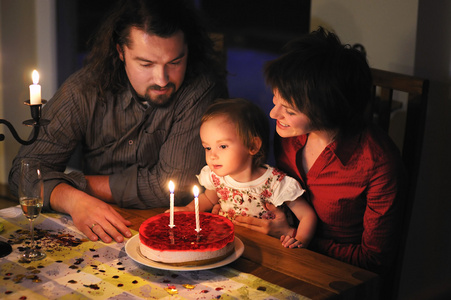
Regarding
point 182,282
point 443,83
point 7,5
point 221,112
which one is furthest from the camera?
point 7,5

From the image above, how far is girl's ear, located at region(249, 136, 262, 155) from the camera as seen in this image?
1943 millimetres

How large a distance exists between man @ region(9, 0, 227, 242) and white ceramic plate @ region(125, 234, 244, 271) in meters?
0.39

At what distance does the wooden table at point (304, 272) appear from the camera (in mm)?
1443

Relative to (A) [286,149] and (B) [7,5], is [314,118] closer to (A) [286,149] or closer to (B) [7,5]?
(A) [286,149]

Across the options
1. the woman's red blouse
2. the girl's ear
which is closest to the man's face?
the girl's ear

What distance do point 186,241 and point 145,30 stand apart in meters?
0.90

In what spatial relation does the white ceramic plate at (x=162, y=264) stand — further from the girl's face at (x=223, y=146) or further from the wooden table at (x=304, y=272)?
the girl's face at (x=223, y=146)

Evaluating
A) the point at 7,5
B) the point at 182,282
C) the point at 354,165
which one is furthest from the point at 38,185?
the point at 7,5

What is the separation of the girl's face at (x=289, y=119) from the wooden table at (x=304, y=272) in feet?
1.16

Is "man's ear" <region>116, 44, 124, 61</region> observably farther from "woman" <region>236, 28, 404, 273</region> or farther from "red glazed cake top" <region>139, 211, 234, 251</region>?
"red glazed cake top" <region>139, 211, 234, 251</region>

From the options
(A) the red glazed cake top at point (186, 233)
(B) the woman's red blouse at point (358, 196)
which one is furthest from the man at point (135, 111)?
(B) the woman's red blouse at point (358, 196)

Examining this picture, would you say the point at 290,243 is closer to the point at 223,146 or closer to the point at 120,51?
the point at 223,146

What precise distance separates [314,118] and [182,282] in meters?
0.67

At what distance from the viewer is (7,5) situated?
4.05 meters
